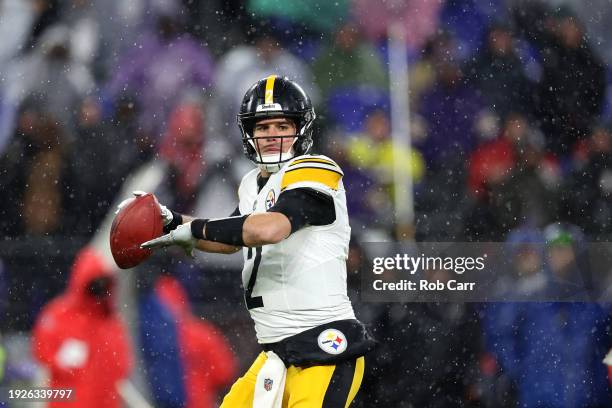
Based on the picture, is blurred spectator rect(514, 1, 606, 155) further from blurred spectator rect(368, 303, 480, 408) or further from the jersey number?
the jersey number

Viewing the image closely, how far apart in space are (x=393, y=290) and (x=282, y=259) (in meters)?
1.65

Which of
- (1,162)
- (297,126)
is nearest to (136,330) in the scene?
(1,162)

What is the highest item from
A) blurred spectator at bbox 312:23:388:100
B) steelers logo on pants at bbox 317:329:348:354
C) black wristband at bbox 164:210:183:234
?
blurred spectator at bbox 312:23:388:100

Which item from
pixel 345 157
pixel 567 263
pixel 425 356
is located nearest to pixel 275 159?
pixel 345 157

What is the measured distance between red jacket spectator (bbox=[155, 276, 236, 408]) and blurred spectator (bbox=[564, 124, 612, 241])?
1702mm

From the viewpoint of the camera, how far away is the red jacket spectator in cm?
471

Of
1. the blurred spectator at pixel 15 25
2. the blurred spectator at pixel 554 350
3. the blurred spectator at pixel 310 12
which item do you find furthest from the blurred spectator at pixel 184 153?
the blurred spectator at pixel 554 350

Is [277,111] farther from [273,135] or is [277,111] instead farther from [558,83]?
[558,83]

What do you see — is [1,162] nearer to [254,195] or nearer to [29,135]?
[29,135]

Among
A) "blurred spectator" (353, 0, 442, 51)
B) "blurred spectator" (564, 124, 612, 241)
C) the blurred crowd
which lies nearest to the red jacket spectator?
the blurred crowd

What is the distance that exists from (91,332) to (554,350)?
210 cm

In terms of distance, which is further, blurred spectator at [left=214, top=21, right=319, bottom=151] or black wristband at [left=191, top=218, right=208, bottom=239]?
blurred spectator at [left=214, top=21, right=319, bottom=151]

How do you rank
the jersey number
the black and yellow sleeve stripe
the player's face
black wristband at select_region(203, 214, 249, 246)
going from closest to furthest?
black wristband at select_region(203, 214, 249, 246)
the black and yellow sleeve stripe
the jersey number
the player's face

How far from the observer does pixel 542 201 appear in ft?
15.7
